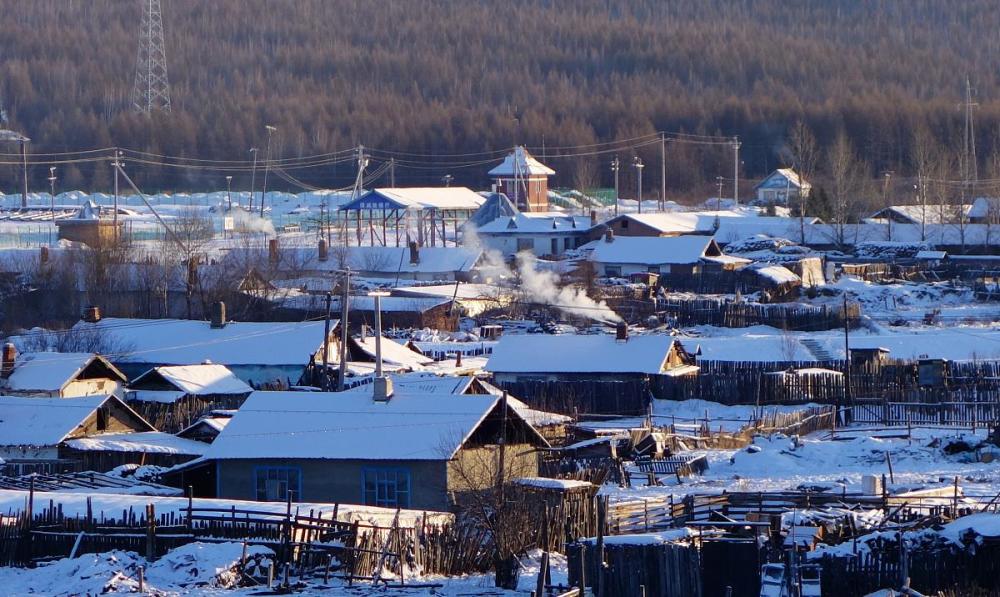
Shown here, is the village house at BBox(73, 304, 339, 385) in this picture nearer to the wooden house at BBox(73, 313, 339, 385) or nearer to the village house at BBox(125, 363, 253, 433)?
the wooden house at BBox(73, 313, 339, 385)

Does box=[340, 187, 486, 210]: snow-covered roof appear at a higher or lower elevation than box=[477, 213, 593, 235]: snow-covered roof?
higher

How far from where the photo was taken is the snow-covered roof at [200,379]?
2783 cm

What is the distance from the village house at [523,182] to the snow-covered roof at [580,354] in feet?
127

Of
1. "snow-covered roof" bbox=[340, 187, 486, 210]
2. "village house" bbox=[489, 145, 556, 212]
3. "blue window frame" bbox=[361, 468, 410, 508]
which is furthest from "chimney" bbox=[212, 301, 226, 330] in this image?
"village house" bbox=[489, 145, 556, 212]

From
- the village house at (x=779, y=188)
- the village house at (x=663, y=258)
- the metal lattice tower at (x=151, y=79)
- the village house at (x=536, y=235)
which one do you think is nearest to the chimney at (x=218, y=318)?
the village house at (x=663, y=258)

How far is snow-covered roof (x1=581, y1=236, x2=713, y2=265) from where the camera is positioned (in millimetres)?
50831

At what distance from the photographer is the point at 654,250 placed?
5162cm

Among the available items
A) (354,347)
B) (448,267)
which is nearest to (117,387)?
(354,347)

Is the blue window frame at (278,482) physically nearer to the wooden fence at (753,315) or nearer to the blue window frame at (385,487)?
the blue window frame at (385,487)

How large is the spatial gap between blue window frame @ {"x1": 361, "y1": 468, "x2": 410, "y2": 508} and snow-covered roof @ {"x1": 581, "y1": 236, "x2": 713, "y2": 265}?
3154 cm

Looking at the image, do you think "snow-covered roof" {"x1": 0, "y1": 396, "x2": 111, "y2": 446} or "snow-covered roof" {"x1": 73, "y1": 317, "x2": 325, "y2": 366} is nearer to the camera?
"snow-covered roof" {"x1": 0, "y1": 396, "x2": 111, "y2": 446}

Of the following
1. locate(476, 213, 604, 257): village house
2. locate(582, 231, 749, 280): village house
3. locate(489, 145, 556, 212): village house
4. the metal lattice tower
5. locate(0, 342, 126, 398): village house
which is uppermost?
the metal lattice tower

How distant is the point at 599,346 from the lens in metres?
31.3

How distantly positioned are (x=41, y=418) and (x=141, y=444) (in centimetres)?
161
